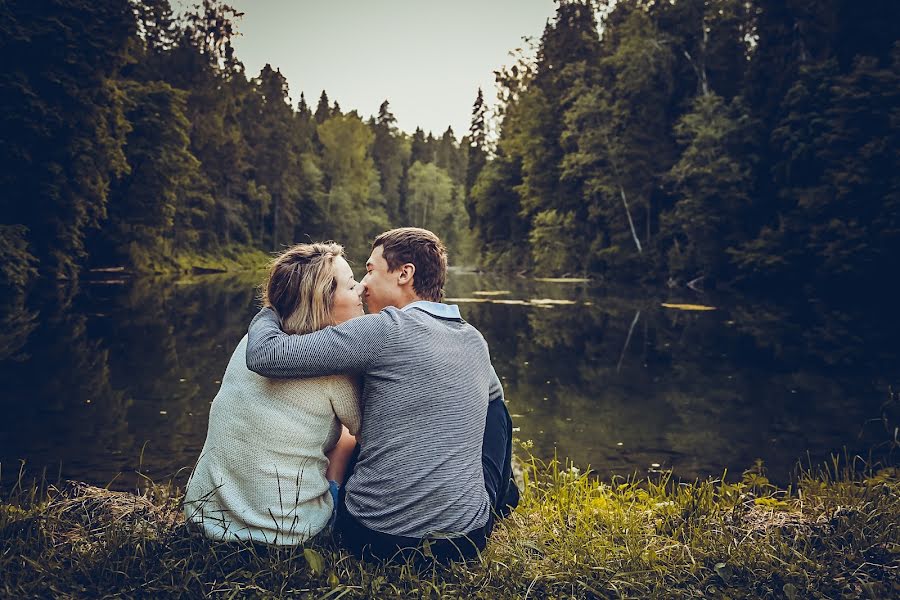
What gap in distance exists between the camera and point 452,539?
109 inches

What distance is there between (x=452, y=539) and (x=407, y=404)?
0.54 meters

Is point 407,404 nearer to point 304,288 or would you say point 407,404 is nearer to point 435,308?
point 435,308

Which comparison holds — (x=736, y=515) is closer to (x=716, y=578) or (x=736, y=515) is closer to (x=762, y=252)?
(x=716, y=578)

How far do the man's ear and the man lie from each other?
0.58ft

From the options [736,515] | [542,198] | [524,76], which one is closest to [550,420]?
[736,515]

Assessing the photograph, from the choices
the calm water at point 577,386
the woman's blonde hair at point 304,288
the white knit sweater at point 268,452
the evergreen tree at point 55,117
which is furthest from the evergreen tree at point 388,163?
the white knit sweater at point 268,452

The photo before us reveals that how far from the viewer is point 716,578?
2.82m

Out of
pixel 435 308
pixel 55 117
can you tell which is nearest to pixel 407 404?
pixel 435 308

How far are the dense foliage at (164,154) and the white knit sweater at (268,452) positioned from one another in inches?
738

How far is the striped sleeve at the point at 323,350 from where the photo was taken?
255 centimetres

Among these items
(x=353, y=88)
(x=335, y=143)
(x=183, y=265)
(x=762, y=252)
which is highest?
(x=353, y=88)

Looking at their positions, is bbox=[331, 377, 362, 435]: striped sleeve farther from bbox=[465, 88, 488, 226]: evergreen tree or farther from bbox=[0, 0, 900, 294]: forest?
bbox=[465, 88, 488, 226]: evergreen tree

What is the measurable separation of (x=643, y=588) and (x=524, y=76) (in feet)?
154

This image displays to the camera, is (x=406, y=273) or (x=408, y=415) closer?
(x=408, y=415)
